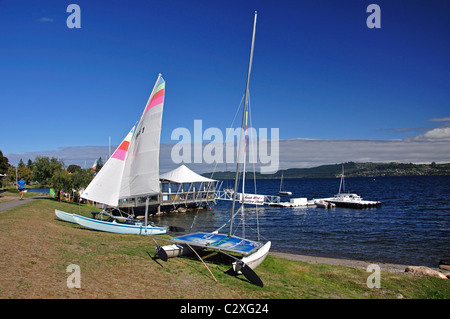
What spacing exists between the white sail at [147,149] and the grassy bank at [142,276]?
3.54 m

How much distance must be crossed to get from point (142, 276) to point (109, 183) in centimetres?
1047

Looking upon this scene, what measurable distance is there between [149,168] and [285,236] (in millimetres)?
16429

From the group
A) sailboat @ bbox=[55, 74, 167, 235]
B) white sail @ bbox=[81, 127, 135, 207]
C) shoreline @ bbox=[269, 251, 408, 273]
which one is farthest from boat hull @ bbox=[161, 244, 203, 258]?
shoreline @ bbox=[269, 251, 408, 273]

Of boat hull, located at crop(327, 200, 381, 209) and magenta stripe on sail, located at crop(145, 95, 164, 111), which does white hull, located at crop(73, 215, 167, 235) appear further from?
boat hull, located at crop(327, 200, 381, 209)

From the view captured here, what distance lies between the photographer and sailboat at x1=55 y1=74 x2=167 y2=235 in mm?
18094

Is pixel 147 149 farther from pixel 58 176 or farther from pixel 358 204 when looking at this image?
pixel 358 204

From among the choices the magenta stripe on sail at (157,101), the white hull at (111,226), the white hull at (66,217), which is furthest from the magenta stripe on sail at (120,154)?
the white hull at (66,217)

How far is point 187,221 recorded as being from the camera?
37656 mm

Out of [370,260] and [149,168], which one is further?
[370,260]

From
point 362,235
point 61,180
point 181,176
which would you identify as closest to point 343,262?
point 362,235
